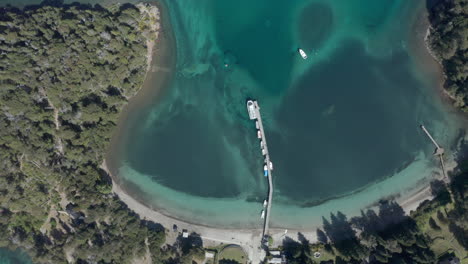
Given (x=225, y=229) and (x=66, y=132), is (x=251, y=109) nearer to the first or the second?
(x=225, y=229)

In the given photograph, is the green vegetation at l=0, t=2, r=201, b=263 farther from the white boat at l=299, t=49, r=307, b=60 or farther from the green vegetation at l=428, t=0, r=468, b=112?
the green vegetation at l=428, t=0, r=468, b=112

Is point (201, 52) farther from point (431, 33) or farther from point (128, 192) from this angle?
point (431, 33)

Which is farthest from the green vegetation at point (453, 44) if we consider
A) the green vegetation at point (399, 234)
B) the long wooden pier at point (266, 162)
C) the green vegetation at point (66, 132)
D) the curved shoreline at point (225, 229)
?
the green vegetation at point (66, 132)

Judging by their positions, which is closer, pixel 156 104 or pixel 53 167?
pixel 53 167

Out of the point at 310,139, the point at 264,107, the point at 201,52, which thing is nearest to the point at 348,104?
the point at 310,139

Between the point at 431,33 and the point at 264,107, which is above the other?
the point at 431,33

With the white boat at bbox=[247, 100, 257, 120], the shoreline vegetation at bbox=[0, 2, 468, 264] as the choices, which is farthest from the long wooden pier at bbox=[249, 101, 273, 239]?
the shoreline vegetation at bbox=[0, 2, 468, 264]

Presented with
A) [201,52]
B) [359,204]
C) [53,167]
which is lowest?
[53,167]
